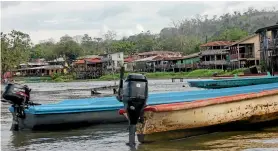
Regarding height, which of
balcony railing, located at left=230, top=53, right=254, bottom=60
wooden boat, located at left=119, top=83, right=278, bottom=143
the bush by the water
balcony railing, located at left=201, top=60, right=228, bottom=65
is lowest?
the bush by the water

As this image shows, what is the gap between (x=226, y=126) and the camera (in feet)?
37.2

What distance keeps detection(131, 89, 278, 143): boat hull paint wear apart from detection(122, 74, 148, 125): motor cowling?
0.57m

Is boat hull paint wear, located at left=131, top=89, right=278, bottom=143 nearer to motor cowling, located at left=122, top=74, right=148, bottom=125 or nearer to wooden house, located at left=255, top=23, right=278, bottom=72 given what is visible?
motor cowling, located at left=122, top=74, right=148, bottom=125

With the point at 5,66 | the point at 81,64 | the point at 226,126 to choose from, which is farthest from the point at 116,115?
the point at 81,64

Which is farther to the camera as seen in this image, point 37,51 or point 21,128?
point 37,51

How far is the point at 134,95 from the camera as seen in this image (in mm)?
8773

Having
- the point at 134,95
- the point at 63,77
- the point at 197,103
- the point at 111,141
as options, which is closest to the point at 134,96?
the point at 134,95

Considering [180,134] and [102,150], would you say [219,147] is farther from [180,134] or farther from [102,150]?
[102,150]

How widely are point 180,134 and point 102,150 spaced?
1825 millimetres

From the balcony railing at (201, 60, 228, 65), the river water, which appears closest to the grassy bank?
the balcony railing at (201, 60, 228, 65)

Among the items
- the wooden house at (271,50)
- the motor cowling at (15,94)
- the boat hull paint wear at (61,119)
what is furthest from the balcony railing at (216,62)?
the motor cowling at (15,94)

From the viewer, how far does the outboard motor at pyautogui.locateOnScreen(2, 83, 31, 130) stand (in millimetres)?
12508

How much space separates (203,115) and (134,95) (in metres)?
2.47

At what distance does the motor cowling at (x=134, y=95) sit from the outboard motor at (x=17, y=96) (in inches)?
185
